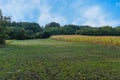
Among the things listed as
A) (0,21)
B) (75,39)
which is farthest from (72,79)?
(75,39)

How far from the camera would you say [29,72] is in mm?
12328

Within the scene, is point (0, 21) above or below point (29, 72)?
above

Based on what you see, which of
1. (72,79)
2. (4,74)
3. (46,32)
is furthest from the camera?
(46,32)

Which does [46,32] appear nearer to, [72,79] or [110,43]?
[110,43]

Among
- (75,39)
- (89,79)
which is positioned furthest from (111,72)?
(75,39)

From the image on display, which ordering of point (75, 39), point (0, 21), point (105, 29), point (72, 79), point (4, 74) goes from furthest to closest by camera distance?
1. point (105, 29)
2. point (75, 39)
3. point (0, 21)
4. point (4, 74)
5. point (72, 79)

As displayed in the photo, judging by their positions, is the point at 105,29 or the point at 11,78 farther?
the point at 105,29

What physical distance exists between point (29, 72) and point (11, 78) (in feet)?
5.32

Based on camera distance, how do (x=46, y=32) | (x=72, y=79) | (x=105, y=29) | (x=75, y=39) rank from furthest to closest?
1. (x=46, y=32)
2. (x=105, y=29)
3. (x=75, y=39)
4. (x=72, y=79)

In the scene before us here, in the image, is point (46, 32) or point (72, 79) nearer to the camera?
point (72, 79)

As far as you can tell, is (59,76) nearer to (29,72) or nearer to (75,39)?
(29,72)

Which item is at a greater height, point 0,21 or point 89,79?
point 0,21

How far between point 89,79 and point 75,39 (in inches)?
1751

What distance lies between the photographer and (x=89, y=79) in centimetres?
1050
